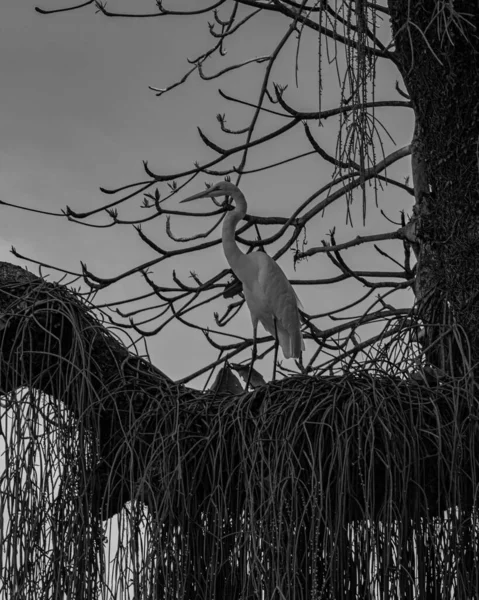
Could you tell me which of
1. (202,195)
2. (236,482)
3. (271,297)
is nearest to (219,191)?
(202,195)

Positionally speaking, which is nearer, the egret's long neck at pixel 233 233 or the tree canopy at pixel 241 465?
the tree canopy at pixel 241 465

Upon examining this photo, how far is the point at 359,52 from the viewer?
1.75 meters

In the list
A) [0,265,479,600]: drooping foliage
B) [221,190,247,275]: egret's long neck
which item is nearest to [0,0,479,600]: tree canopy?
[0,265,479,600]: drooping foliage

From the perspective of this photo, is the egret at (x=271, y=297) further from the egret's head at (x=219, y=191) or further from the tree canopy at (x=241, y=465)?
the tree canopy at (x=241, y=465)

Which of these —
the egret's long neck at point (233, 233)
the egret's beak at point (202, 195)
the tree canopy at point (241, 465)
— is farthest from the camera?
the egret's beak at point (202, 195)

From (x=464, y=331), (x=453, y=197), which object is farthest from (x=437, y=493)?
(x=453, y=197)

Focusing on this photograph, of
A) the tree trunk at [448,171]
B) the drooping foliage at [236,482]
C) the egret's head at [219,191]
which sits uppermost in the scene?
the egret's head at [219,191]

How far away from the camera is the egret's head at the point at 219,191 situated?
132 inches

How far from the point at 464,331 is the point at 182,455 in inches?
29.4

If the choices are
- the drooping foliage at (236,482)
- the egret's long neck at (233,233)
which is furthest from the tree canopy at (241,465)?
the egret's long neck at (233,233)

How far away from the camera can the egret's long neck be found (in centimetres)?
332

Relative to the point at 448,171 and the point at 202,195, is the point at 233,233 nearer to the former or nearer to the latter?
the point at 202,195

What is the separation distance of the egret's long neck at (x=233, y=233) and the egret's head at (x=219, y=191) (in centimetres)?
3

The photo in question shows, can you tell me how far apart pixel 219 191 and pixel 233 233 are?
16cm
